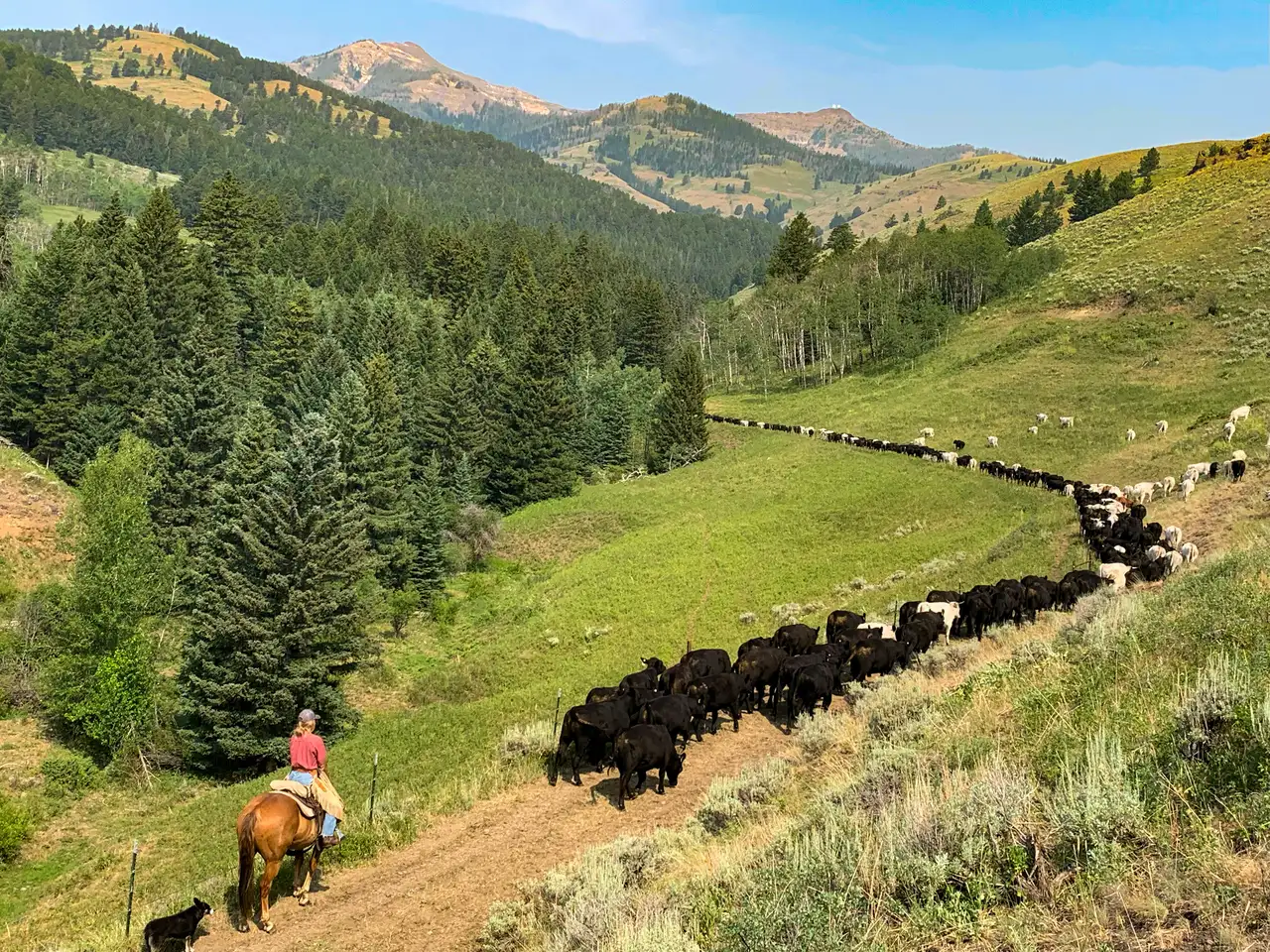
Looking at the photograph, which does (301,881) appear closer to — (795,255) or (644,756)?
(644,756)

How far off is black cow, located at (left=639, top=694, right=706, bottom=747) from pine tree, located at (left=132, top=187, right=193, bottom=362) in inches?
2678

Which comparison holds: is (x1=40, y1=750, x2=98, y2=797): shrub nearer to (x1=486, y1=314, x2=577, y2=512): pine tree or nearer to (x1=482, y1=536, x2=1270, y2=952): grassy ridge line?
(x1=482, y1=536, x2=1270, y2=952): grassy ridge line

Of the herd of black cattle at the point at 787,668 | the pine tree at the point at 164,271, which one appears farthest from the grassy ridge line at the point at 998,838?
the pine tree at the point at 164,271

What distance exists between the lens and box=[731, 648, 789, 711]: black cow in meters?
18.6

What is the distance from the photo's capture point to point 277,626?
28.1 meters

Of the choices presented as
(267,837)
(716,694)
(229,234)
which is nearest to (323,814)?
(267,837)

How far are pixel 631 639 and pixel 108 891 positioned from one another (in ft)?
60.4

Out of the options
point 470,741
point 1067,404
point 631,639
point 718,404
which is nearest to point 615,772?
point 470,741

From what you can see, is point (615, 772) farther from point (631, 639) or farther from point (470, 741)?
point (631, 639)

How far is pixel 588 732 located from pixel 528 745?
2367 millimetres

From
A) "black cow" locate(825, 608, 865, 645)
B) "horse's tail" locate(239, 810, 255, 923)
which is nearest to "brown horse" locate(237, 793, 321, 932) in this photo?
"horse's tail" locate(239, 810, 255, 923)

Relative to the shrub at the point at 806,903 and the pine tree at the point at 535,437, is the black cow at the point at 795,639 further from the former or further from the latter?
the pine tree at the point at 535,437

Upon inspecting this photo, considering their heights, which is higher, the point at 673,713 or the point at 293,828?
the point at 673,713

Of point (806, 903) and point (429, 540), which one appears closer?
point (806, 903)
